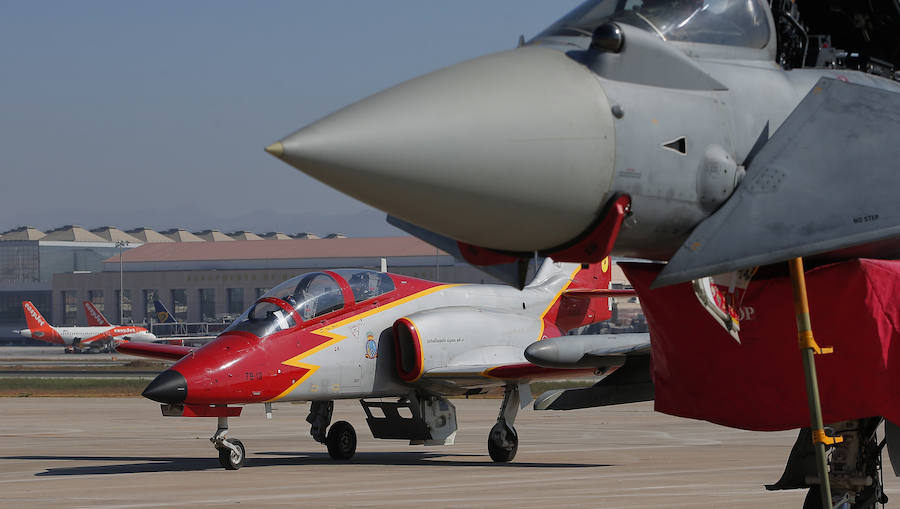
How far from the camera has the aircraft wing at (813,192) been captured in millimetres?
3902

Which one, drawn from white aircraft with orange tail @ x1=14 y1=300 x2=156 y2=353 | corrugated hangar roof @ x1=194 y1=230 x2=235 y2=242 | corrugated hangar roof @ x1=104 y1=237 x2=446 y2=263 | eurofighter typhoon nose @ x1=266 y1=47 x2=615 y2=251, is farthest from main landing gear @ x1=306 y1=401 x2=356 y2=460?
corrugated hangar roof @ x1=194 y1=230 x2=235 y2=242

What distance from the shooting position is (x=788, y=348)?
4.80 m

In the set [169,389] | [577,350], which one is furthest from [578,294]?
[577,350]

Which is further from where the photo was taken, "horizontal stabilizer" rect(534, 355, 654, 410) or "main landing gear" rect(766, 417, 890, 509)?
"horizontal stabilizer" rect(534, 355, 654, 410)

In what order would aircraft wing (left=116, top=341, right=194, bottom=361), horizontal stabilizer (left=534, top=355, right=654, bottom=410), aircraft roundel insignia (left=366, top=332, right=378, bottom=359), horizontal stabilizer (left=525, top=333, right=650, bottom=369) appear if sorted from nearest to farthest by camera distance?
horizontal stabilizer (left=534, top=355, right=654, bottom=410), horizontal stabilizer (left=525, top=333, right=650, bottom=369), aircraft roundel insignia (left=366, top=332, right=378, bottom=359), aircraft wing (left=116, top=341, right=194, bottom=361)

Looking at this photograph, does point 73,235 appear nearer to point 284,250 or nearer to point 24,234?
point 24,234

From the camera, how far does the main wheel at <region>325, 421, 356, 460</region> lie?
17797 mm

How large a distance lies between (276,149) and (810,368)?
2176 mm

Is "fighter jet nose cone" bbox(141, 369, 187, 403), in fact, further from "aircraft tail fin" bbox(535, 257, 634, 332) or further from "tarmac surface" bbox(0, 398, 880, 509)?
"aircraft tail fin" bbox(535, 257, 634, 332)

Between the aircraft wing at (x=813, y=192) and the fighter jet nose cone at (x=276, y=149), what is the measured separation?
1.29 m

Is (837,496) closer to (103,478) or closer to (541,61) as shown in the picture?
(541,61)

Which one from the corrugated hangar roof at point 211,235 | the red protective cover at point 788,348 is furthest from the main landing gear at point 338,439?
the corrugated hangar roof at point 211,235

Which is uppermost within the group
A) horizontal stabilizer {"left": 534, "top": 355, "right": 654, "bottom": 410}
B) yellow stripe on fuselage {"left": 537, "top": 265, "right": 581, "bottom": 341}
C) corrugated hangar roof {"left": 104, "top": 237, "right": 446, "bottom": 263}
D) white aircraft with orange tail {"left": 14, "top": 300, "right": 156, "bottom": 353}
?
horizontal stabilizer {"left": 534, "top": 355, "right": 654, "bottom": 410}

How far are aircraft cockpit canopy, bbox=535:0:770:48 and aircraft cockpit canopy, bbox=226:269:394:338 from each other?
11753 mm
